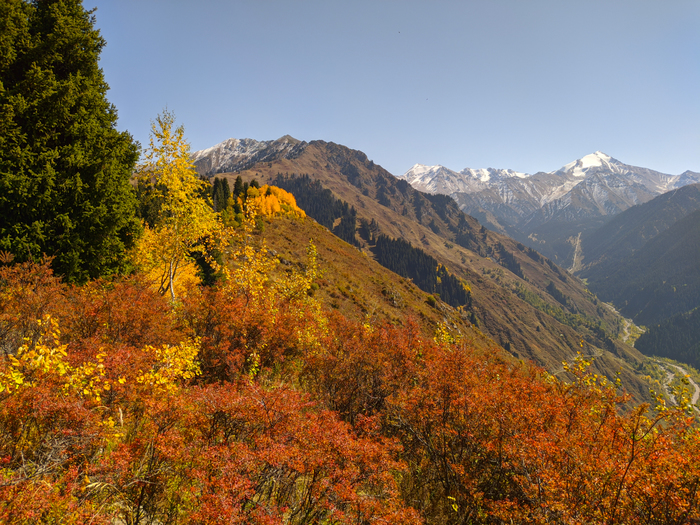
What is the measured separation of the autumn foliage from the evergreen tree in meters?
4.16

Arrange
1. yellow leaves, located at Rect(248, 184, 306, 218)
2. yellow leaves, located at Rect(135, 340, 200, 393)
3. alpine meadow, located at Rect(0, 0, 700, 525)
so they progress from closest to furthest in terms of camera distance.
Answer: alpine meadow, located at Rect(0, 0, 700, 525), yellow leaves, located at Rect(135, 340, 200, 393), yellow leaves, located at Rect(248, 184, 306, 218)

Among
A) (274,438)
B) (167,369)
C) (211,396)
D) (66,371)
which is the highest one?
(66,371)

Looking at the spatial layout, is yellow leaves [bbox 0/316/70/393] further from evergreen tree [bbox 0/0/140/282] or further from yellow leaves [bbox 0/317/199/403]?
evergreen tree [bbox 0/0/140/282]

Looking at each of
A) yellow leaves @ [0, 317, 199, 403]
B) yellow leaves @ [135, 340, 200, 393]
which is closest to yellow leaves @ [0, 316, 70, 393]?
yellow leaves @ [0, 317, 199, 403]

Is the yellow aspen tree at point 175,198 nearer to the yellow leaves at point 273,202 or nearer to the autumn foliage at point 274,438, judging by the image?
the autumn foliage at point 274,438

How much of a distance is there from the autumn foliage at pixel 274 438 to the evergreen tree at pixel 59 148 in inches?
164

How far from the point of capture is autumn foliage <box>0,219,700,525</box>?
4504 millimetres

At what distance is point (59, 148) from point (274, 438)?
1382 centimetres

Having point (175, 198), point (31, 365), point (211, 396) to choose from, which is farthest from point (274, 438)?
point (175, 198)

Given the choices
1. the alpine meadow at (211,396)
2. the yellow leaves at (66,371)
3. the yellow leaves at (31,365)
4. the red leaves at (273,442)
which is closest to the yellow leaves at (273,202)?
the alpine meadow at (211,396)

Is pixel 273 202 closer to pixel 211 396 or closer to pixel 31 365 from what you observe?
pixel 211 396

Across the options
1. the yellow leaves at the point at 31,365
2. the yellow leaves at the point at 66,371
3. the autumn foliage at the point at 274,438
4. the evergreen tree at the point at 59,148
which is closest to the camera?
the yellow leaves at the point at 31,365

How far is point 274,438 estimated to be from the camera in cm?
548

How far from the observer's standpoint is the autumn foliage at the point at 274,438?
450 centimetres
